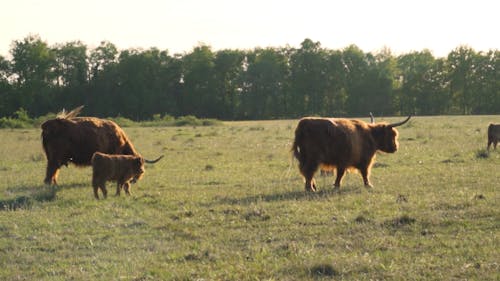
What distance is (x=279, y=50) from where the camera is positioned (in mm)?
87688

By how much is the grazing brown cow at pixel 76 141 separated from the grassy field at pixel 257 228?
2.06 feet

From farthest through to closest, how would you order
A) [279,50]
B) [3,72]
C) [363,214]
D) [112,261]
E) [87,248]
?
[279,50] → [3,72] → [363,214] → [87,248] → [112,261]

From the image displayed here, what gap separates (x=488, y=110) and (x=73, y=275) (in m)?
78.2

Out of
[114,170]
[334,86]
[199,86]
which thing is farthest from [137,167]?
[334,86]

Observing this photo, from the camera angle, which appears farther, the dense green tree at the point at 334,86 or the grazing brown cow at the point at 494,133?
the dense green tree at the point at 334,86

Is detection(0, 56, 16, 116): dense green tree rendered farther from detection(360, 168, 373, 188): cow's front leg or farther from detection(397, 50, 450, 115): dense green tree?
detection(360, 168, 373, 188): cow's front leg

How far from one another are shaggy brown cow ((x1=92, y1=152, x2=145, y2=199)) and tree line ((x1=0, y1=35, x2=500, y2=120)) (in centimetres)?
6577

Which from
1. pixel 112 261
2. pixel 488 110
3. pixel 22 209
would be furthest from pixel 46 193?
pixel 488 110

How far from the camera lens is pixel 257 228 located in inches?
378

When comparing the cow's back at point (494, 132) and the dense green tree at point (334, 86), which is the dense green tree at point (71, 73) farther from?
the cow's back at point (494, 132)

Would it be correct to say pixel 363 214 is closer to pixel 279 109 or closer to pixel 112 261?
pixel 112 261

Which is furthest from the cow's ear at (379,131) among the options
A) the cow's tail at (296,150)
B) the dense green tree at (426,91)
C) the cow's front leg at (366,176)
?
the dense green tree at (426,91)

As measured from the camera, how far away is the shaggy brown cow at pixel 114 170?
1275 centimetres

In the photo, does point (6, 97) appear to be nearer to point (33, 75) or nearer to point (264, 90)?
point (33, 75)
